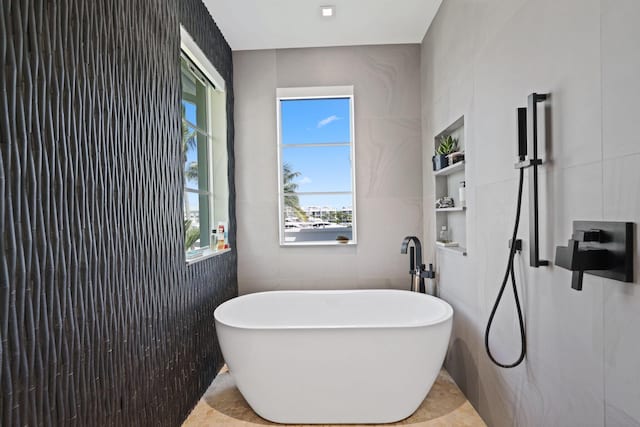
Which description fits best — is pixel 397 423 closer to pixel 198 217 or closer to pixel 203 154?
pixel 198 217

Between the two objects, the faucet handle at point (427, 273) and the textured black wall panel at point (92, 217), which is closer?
the textured black wall panel at point (92, 217)

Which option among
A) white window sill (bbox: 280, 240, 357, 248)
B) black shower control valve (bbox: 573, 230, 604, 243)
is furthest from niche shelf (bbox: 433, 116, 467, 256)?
black shower control valve (bbox: 573, 230, 604, 243)

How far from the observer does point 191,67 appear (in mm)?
2791

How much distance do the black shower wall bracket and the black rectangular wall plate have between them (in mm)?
276

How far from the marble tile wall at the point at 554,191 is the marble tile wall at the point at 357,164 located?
3.19 feet

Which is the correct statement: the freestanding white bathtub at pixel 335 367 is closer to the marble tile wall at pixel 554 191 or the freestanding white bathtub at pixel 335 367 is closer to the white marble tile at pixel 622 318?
the marble tile wall at pixel 554 191

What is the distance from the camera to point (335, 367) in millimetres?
2096

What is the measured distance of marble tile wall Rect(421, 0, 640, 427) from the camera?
111 centimetres

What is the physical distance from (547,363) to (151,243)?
5.98ft

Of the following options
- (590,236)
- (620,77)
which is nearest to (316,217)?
(590,236)

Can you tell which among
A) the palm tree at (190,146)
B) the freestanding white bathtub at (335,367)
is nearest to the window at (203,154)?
the palm tree at (190,146)

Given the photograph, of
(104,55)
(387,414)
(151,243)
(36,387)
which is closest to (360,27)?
(104,55)

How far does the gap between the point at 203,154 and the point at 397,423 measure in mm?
2364

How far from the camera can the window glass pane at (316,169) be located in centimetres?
359
